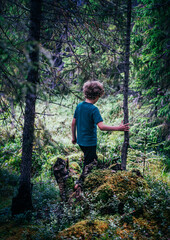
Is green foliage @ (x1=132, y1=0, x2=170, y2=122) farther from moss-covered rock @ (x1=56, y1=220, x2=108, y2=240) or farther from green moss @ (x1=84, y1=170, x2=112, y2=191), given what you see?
moss-covered rock @ (x1=56, y1=220, x2=108, y2=240)

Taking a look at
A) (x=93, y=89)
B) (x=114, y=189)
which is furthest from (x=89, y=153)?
(x=93, y=89)

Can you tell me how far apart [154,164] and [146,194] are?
3.72m

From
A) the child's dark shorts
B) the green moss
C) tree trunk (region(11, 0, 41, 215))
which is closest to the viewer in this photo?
tree trunk (region(11, 0, 41, 215))

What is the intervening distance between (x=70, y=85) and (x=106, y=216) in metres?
2.44

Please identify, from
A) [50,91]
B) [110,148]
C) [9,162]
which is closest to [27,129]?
[50,91]

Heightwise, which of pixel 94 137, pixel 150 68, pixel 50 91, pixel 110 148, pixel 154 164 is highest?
pixel 150 68

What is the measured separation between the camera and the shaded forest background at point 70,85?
229cm

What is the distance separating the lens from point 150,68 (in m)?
5.86

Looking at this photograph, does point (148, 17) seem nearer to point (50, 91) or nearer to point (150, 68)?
point (150, 68)

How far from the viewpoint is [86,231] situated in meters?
2.08

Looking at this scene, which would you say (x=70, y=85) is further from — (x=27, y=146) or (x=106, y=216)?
(x=106, y=216)

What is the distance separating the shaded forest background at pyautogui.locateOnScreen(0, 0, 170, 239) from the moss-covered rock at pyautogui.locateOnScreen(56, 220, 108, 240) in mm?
81

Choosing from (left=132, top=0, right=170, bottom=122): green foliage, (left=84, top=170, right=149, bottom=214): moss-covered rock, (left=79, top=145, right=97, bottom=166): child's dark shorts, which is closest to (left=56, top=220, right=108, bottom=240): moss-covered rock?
(left=84, top=170, right=149, bottom=214): moss-covered rock

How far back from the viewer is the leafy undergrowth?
2.09 metres
